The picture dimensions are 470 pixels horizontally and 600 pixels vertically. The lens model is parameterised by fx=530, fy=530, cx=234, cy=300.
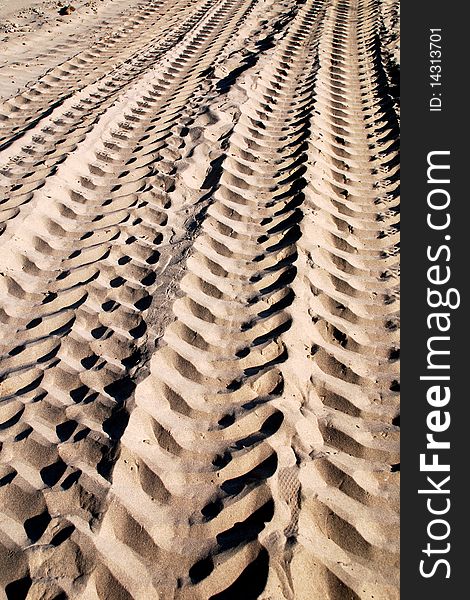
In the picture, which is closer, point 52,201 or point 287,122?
point 52,201

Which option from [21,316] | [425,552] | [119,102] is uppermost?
[119,102]

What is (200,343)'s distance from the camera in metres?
2.63

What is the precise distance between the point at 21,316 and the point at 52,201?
3.66ft

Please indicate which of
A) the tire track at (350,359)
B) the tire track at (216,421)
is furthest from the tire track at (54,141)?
the tire track at (350,359)

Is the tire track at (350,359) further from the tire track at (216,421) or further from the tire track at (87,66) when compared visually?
the tire track at (87,66)

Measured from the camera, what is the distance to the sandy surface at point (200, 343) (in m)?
1.87

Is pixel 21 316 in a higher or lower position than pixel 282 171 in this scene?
lower

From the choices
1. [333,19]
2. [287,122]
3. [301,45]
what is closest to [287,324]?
[287,122]

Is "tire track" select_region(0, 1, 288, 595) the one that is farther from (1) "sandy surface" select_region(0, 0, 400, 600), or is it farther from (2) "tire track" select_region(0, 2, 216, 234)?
(2) "tire track" select_region(0, 2, 216, 234)

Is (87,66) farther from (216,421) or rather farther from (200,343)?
(216,421)

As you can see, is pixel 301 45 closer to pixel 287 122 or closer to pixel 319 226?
pixel 287 122

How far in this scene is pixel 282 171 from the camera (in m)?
4.04

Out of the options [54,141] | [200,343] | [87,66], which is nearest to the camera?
[200,343]

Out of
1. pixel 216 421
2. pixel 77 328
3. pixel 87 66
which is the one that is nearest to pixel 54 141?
pixel 87 66
